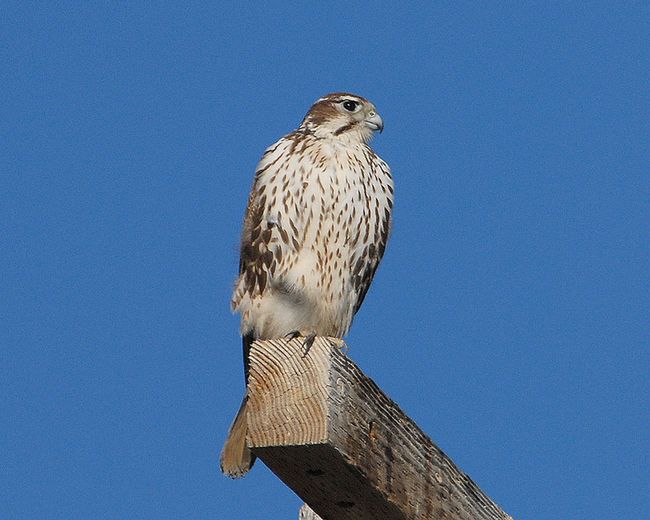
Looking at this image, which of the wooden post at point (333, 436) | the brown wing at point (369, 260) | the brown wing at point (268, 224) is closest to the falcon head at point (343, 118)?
the brown wing at point (268, 224)

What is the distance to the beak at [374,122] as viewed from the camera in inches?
226

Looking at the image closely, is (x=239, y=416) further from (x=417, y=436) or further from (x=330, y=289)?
(x=417, y=436)

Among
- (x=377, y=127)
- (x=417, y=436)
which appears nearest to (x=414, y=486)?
(x=417, y=436)

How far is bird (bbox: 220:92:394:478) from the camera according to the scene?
4.99 meters

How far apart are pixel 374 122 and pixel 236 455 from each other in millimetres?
2509

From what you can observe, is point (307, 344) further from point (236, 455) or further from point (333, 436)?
point (236, 455)

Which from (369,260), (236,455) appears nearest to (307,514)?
(236,455)

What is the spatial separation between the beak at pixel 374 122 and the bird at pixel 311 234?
30 cm

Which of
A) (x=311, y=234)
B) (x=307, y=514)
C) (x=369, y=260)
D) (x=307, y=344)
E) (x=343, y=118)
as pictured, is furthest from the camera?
(x=343, y=118)

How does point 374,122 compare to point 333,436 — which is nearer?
point 333,436

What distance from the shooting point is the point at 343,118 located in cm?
568

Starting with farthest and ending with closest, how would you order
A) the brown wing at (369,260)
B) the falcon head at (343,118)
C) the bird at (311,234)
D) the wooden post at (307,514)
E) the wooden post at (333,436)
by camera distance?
the falcon head at (343,118) → the brown wing at (369,260) → the bird at (311,234) → the wooden post at (307,514) → the wooden post at (333,436)

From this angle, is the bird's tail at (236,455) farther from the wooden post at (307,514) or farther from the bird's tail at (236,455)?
the wooden post at (307,514)

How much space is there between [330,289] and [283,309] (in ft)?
0.88
